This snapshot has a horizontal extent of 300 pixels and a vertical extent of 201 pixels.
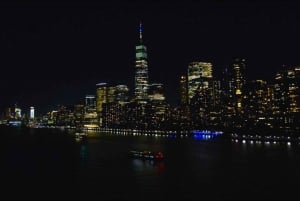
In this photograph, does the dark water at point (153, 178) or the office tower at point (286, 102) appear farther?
the office tower at point (286, 102)

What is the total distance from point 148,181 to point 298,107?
99696 mm

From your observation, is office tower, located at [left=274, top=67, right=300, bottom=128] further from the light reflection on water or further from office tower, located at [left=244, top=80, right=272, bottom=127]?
the light reflection on water

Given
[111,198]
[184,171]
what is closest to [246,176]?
[184,171]

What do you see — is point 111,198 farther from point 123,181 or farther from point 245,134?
point 245,134

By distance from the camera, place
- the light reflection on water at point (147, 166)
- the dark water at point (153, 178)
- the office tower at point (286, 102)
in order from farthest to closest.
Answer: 1. the office tower at point (286, 102)
2. the light reflection on water at point (147, 166)
3. the dark water at point (153, 178)

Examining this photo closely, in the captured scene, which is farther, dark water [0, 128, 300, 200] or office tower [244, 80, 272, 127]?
office tower [244, 80, 272, 127]

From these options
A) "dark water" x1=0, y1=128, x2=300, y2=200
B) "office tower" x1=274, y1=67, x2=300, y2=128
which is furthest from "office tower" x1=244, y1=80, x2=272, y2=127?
"dark water" x1=0, y1=128, x2=300, y2=200

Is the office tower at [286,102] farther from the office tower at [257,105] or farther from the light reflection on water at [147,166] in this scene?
the light reflection on water at [147,166]

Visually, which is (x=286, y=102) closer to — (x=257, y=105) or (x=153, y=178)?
(x=257, y=105)

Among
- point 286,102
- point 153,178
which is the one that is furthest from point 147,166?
point 286,102

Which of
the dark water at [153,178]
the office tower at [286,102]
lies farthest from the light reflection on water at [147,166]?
the office tower at [286,102]

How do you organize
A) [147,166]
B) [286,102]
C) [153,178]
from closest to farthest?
[153,178]
[147,166]
[286,102]

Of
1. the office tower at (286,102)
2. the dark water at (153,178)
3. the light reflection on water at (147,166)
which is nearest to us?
the dark water at (153,178)

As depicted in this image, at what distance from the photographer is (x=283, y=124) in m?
122
